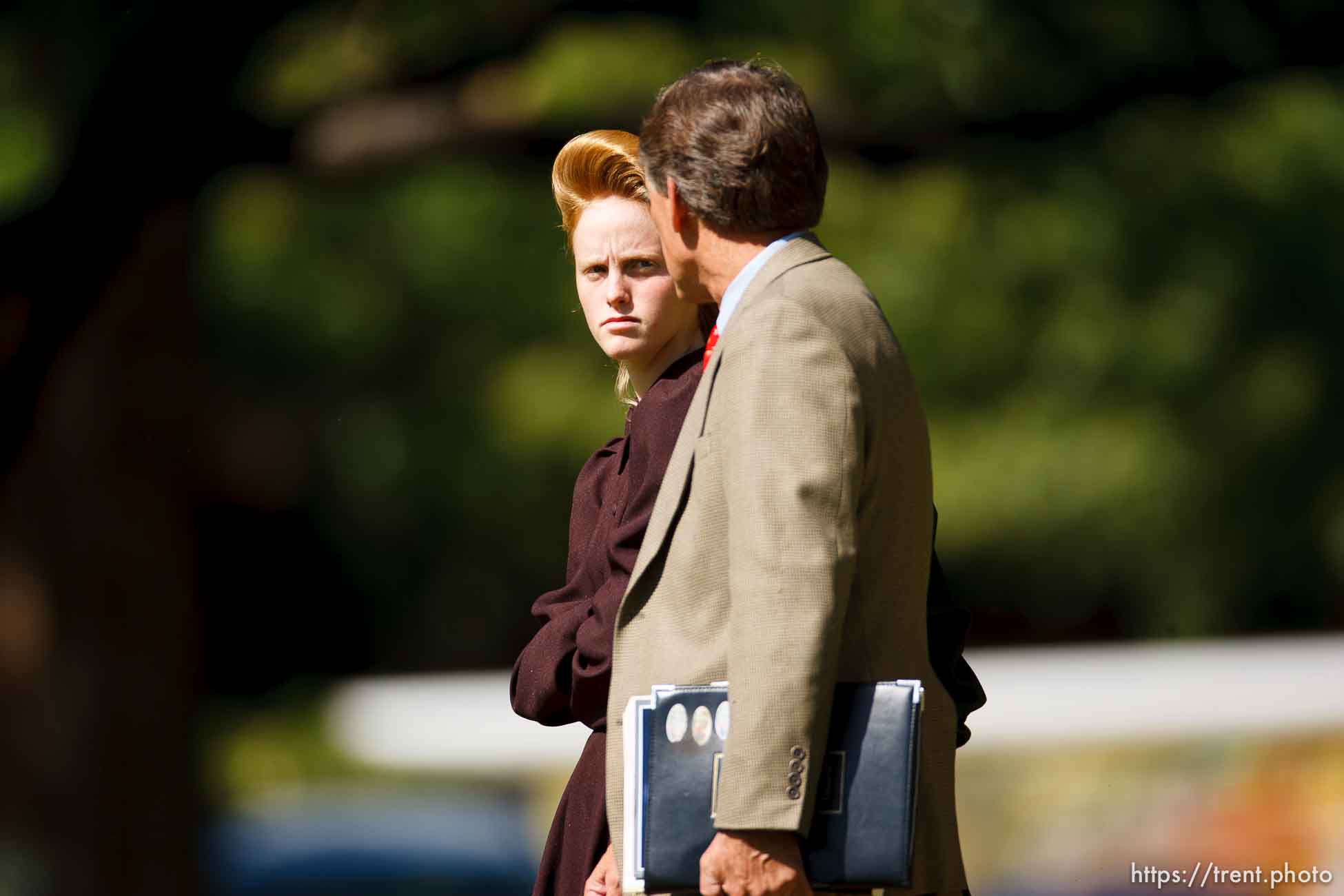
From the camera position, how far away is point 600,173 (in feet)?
8.66

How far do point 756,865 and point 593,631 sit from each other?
0.48 metres

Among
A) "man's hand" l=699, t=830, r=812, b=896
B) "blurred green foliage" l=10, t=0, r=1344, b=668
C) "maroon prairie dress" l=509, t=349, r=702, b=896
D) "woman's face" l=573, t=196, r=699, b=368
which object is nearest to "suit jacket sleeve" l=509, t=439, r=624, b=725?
"maroon prairie dress" l=509, t=349, r=702, b=896

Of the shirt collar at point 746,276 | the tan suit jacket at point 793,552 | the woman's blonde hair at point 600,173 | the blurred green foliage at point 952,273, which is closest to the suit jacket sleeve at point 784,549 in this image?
the tan suit jacket at point 793,552

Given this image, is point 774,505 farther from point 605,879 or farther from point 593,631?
point 605,879

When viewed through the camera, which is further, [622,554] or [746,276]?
[622,554]

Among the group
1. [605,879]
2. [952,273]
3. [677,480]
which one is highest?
[952,273]

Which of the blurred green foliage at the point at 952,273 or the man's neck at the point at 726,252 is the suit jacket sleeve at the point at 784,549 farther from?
the blurred green foliage at the point at 952,273

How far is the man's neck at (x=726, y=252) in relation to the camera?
2.30m

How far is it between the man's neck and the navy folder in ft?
1.75

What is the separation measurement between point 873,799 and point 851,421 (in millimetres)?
436

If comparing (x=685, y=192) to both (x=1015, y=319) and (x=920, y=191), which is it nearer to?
(x=920, y=191)

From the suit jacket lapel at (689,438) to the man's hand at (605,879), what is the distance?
0.39 m

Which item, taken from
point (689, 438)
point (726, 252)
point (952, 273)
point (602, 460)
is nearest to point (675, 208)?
point (726, 252)

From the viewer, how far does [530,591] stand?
11.8 metres
